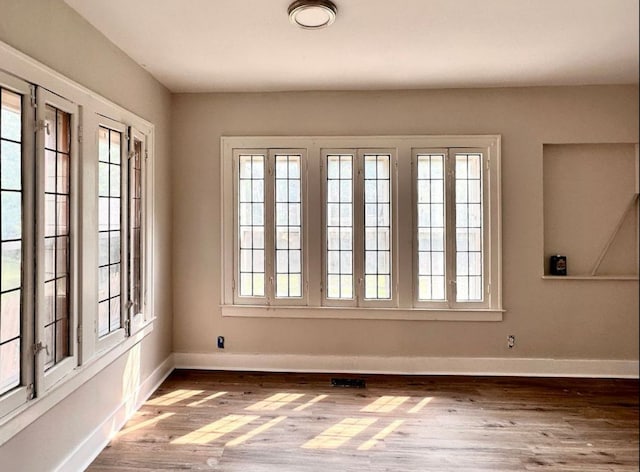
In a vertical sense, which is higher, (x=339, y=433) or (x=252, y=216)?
(x=252, y=216)

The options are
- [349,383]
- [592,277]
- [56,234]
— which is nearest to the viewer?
[56,234]

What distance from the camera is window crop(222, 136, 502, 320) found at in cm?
353

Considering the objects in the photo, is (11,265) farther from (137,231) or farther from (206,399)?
(206,399)

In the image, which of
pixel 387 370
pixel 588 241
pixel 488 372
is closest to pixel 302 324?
pixel 387 370

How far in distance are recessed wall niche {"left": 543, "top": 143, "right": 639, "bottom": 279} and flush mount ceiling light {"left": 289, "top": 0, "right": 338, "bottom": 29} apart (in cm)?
242

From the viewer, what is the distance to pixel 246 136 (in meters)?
3.59

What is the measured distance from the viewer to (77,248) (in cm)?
216

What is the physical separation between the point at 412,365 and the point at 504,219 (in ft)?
5.07

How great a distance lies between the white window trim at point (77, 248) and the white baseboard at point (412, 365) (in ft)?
2.77

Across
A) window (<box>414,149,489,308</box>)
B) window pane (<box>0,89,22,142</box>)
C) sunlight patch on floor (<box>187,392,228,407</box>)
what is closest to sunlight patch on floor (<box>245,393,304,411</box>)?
sunlight patch on floor (<box>187,392,228,407</box>)

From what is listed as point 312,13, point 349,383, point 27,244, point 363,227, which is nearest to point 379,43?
point 312,13

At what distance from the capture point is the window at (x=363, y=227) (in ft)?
11.6

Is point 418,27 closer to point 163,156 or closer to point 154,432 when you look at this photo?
point 163,156

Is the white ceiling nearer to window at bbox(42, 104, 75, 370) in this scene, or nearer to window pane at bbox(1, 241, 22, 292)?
window at bbox(42, 104, 75, 370)
